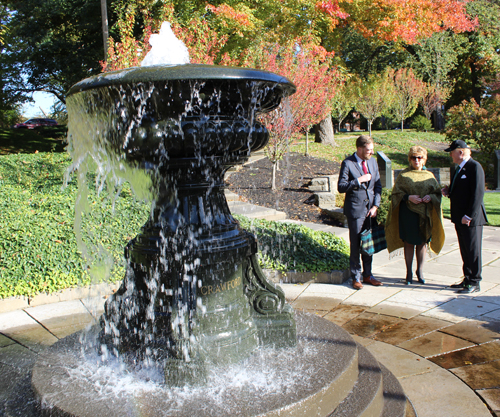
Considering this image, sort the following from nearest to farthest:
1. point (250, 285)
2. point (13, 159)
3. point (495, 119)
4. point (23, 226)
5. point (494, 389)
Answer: point (494, 389) → point (250, 285) → point (23, 226) → point (13, 159) → point (495, 119)

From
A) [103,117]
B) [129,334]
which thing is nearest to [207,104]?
[103,117]

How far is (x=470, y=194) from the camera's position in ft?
15.4

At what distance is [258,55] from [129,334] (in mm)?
10339

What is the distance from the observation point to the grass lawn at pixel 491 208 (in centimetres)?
956

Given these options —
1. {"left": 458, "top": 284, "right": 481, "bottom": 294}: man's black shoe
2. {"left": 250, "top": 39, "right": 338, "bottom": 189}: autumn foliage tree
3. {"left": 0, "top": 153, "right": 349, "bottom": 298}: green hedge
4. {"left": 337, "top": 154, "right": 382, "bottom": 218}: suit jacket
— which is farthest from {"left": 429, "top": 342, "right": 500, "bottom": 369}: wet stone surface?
{"left": 250, "top": 39, "right": 338, "bottom": 189}: autumn foliage tree

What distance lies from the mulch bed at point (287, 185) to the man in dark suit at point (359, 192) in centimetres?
424

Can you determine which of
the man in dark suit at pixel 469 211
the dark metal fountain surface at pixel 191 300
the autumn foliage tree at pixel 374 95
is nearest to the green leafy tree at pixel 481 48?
the autumn foliage tree at pixel 374 95

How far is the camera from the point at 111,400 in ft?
7.59

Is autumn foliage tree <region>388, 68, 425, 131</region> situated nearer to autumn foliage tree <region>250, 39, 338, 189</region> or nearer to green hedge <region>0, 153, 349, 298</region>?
autumn foliage tree <region>250, 39, 338, 189</region>

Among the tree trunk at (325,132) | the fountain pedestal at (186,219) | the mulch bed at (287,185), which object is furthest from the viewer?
the tree trunk at (325,132)

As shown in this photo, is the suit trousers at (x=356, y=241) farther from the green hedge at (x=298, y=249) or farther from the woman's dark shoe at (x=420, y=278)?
the woman's dark shoe at (x=420, y=278)

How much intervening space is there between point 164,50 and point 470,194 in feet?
12.2

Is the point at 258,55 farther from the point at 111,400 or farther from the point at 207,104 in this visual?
the point at 111,400

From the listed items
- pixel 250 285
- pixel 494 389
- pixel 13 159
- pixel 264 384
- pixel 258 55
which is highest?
pixel 258 55
